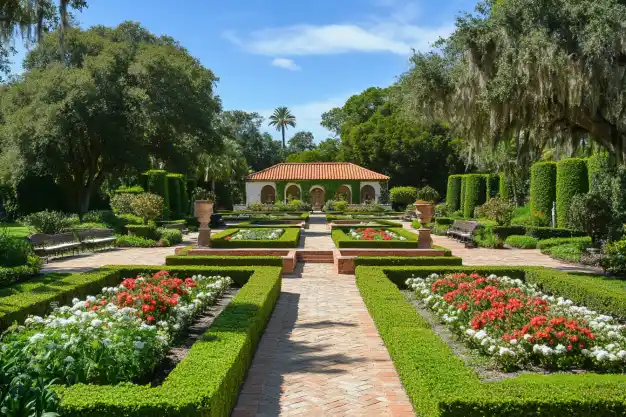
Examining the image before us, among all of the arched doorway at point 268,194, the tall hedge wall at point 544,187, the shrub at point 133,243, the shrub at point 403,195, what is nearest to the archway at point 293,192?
the arched doorway at point 268,194

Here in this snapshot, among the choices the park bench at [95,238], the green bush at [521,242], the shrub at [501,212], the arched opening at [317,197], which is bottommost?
the green bush at [521,242]

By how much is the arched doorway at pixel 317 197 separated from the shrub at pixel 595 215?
115ft

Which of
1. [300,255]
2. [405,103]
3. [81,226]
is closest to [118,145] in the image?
[81,226]

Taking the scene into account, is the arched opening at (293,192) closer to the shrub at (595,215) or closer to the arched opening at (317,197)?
the arched opening at (317,197)

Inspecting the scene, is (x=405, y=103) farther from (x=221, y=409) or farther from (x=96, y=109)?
(x=96, y=109)

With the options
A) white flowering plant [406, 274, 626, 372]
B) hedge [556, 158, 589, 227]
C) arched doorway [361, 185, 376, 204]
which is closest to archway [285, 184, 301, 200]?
arched doorway [361, 185, 376, 204]

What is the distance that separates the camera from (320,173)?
159 ft

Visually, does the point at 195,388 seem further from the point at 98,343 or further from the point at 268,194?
the point at 268,194

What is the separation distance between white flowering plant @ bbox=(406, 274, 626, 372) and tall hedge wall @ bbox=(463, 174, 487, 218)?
23954 mm

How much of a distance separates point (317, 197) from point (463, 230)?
1188 inches

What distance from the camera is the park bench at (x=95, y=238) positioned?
1617 cm

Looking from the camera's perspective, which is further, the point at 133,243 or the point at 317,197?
the point at 317,197

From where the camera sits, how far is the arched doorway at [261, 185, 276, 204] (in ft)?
163

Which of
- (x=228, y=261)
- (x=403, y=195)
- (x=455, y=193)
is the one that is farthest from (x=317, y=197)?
(x=228, y=261)
